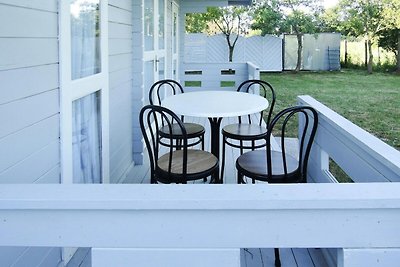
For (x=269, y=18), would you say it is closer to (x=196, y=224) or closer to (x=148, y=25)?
(x=148, y=25)

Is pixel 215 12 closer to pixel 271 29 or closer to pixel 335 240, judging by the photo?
pixel 271 29

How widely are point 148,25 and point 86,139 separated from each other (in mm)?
2384

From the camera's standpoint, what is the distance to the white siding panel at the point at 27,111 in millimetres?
1445

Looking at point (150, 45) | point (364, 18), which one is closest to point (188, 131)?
point (150, 45)

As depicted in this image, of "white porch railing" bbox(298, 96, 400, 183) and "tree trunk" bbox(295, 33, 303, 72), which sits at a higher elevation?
"tree trunk" bbox(295, 33, 303, 72)

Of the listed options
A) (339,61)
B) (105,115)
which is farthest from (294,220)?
(339,61)

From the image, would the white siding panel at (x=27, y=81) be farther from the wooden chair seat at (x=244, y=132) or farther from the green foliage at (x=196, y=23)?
the green foliage at (x=196, y=23)

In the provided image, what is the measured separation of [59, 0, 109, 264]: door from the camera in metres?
1.98

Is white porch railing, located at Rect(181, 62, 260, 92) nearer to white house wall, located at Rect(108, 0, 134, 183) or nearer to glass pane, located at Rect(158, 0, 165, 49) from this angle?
glass pane, located at Rect(158, 0, 165, 49)

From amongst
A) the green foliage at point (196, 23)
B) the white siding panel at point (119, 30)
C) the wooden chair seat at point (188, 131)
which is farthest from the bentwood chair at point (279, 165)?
the green foliage at point (196, 23)

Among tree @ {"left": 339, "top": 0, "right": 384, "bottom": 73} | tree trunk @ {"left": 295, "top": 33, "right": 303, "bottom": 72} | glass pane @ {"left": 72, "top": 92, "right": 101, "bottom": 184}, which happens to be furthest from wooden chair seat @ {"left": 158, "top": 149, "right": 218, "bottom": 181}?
tree trunk @ {"left": 295, "top": 33, "right": 303, "bottom": 72}

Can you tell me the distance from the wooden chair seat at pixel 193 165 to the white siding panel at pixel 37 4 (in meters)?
1.02

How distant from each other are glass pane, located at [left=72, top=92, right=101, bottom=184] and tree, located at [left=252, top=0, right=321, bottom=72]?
44.1ft

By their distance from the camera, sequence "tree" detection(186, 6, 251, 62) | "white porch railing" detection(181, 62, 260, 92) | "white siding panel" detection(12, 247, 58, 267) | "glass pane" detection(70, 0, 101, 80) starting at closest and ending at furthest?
1. "white siding panel" detection(12, 247, 58, 267)
2. "glass pane" detection(70, 0, 101, 80)
3. "white porch railing" detection(181, 62, 260, 92)
4. "tree" detection(186, 6, 251, 62)
